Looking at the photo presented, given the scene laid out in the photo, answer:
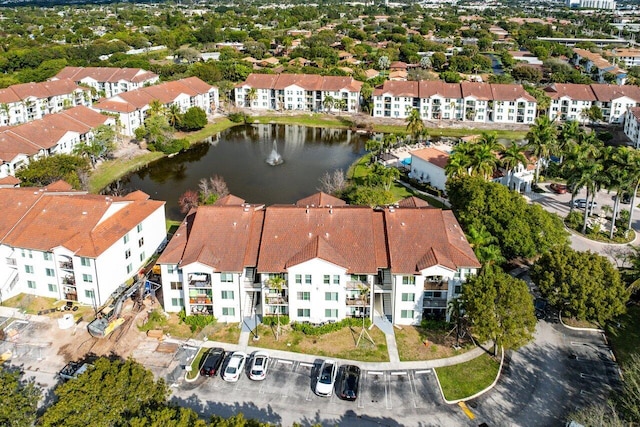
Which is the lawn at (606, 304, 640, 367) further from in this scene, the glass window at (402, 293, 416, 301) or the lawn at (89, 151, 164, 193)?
the lawn at (89, 151, 164, 193)

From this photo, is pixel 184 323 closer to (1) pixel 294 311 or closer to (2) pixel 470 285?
(1) pixel 294 311

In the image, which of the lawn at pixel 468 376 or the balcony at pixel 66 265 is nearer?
the lawn at pixel 468 376

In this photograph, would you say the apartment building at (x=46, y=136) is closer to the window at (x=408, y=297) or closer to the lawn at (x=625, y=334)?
the window at (x=408, y=297)

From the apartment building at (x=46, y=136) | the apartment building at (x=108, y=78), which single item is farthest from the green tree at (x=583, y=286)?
the apartment building at (x=108, y=78)

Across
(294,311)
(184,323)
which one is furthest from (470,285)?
(184,323)

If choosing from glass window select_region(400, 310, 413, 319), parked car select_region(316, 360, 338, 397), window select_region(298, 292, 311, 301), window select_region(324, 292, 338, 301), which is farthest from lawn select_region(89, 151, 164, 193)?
glass window select_region(400, 310, 413, 319)
